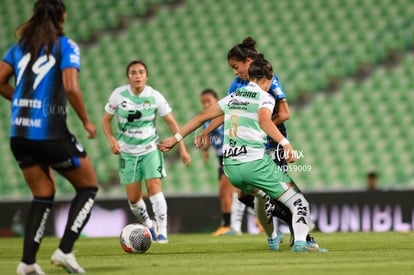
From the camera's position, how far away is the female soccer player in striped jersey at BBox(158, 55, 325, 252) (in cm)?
800

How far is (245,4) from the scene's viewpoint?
20.9 meters

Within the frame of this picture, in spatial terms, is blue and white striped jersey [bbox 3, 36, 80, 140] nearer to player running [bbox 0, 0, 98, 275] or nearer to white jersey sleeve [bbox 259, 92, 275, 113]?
player running [bbox 0, 0, 98, 275]

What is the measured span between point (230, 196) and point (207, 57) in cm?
745

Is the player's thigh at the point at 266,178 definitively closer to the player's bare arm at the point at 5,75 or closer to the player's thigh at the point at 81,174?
the player's thigh at the point at 81,174

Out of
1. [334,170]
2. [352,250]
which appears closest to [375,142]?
[334,170]

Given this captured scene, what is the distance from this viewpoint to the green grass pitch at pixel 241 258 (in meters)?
6.60

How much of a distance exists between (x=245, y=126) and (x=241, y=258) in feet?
3.91

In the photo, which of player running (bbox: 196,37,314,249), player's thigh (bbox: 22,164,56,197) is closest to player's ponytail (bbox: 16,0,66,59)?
player's thigh (bbox: 22,164,56,197)

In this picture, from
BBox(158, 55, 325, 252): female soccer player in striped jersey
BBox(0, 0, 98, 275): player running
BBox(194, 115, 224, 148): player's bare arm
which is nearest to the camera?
BBox(0, 0, 98, 275): player running

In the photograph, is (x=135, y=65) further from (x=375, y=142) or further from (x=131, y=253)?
(x=375, y=142)

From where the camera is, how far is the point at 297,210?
813 cm

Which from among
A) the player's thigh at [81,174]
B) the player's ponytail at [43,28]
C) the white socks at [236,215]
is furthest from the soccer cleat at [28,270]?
the white socks at [236,215]

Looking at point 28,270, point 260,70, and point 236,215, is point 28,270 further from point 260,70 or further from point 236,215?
point 236,215

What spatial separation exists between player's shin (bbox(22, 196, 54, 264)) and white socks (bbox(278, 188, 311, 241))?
2.45 meters
